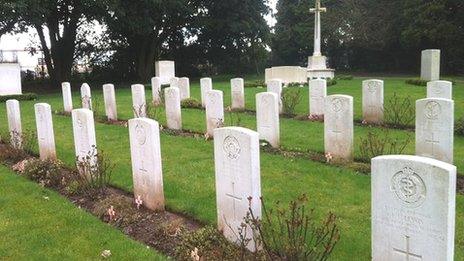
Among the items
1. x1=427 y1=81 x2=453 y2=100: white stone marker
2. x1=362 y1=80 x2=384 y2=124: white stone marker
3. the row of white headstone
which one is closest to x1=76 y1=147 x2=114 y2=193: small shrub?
the row of white headstone

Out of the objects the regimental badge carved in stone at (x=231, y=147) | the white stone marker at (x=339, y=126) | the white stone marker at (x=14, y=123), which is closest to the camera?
the regimental badge carved in stone at (x=231, y=147)

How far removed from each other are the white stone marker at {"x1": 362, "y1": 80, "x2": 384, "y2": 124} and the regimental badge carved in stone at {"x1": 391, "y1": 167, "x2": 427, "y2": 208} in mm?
8891

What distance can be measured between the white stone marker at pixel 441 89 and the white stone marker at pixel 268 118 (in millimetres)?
4046

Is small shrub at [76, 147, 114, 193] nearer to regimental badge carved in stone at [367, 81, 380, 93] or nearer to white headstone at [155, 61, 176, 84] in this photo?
regimental badge carved in stone at [367, 81, 380, 93]

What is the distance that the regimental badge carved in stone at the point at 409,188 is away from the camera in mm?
3852

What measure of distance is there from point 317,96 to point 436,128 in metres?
5.37

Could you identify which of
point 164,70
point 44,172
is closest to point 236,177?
point 44,172

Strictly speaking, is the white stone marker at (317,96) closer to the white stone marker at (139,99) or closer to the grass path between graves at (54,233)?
the white stone marker at (139,99)

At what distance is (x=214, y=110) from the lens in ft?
37.6

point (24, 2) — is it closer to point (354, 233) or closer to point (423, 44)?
point (354, 233)

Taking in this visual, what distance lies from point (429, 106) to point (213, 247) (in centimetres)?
461

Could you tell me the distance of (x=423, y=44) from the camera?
111 ft

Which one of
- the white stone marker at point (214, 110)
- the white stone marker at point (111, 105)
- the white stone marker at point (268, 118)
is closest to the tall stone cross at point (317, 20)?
the white stone marker at point (111, 105)

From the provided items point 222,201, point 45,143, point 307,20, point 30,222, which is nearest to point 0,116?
point 45,143
